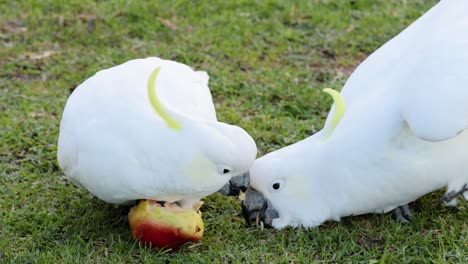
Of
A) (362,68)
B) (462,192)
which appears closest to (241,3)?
(362,68)

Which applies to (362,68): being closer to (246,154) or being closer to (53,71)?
(246,154)

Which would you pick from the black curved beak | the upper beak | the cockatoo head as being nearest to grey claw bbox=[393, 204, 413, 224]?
the cockatoo head

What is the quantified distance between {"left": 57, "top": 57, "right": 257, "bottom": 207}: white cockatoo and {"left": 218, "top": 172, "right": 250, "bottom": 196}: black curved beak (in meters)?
0.10

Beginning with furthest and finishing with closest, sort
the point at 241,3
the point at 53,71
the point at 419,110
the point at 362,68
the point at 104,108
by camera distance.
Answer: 1. the point at 241,3
2. the point at 53,71
3. the point at 362,68
4. the point at 104,108
5. the point at 419,110

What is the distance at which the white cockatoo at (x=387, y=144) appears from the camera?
287 centimetres

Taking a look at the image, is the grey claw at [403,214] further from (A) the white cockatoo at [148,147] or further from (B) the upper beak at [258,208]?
(A) the white cockatoo at [148,147]

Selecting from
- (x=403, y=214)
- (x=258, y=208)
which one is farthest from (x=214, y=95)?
(x=403, y=214)

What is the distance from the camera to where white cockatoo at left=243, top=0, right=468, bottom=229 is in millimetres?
2873

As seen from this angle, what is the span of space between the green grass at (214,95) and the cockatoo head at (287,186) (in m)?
0.07

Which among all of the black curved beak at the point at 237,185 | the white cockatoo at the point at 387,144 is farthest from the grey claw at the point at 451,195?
the black curved beak at the point at 237,185

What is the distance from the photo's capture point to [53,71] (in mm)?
4766

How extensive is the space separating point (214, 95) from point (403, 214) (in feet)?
5.12

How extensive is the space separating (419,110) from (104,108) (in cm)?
122

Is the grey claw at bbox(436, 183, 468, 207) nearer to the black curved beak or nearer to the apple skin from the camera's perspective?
the black curved beak
